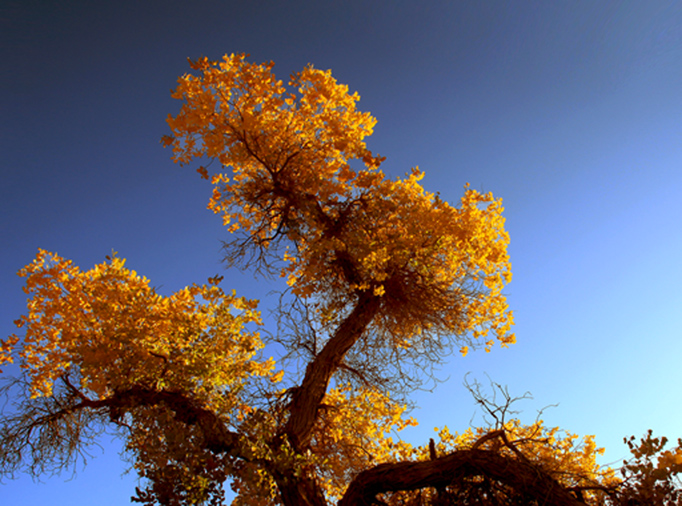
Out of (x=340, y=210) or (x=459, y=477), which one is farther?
(x=340, y=210)

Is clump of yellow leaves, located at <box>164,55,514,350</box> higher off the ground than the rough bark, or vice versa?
clump of yellow leaves, located at <box>164,55,514,350</box>

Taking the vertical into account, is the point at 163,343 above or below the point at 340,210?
below

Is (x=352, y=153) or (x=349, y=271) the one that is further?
(x=349, y=271)

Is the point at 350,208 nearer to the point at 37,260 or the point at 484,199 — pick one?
the point at 484,199

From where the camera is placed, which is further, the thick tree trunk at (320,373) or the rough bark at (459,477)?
the thick tree trunk at (320,373)

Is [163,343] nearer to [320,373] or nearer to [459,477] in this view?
A: [320,373]

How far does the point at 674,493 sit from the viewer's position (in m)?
2.79

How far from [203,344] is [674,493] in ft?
13.5

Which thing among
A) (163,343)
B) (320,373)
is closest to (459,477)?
(320,373)

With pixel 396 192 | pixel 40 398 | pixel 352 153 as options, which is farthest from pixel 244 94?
pixel 40 398

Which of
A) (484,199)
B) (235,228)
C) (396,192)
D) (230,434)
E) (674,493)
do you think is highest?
(484,199)

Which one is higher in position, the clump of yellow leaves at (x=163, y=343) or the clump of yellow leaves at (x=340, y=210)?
the clump of yellow leaves at (x=340, y=210)

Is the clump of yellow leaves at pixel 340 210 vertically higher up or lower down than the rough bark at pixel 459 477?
higher up

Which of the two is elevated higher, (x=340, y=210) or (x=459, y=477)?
(x=340, y=210)
